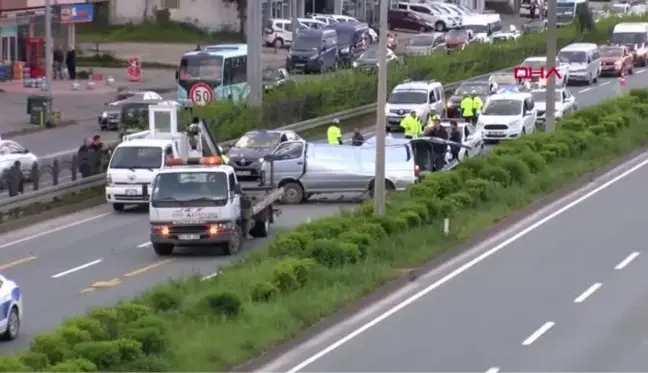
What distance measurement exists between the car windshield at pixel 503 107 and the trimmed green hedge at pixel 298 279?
24.3 feet

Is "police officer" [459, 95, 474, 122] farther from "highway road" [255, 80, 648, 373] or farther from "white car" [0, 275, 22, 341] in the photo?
"white car" [0, 275, 22, 341]

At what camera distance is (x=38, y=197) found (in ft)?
126

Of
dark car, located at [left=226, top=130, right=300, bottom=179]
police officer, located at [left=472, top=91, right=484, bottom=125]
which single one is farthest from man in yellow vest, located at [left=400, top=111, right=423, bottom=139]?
dark car, located at [left=226, top=130, right=300, bottom=179]

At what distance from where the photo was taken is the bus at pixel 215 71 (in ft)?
193

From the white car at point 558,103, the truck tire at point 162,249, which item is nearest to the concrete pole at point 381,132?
the truck tire at point 162,249

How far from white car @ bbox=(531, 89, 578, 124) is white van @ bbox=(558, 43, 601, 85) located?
1049 cm

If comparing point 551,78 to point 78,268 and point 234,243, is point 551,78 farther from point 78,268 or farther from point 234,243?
point 78,268

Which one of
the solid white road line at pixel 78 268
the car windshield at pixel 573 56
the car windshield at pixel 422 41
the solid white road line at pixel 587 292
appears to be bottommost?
the solid white road line at pixel 78 268

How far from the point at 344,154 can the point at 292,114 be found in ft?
45.0

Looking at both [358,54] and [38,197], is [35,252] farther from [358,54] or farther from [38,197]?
[358,54]

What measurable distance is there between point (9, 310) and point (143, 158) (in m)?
15.6

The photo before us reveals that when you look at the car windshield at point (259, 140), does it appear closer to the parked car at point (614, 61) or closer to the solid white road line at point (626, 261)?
the solid white road line at point (626, 261)

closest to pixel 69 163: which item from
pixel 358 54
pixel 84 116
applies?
pixel 84 116

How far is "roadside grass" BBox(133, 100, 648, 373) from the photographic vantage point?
2138 centimetres
